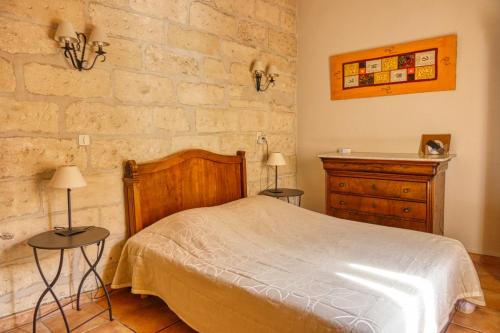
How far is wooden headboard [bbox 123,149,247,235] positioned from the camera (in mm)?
2520

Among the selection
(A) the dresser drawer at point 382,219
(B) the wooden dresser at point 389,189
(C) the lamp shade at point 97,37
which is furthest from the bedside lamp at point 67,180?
(A) the dresser drawer at point 382,219

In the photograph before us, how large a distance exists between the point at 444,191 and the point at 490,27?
4.76ft

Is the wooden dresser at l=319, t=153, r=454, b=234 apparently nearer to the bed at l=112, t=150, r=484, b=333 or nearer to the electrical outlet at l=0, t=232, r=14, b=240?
the bed at l=112, t=150, r=484, b=333

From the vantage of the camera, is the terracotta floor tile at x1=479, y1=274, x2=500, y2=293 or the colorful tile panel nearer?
the terracotta floor tile at x1=479, y1=274, x2=500, y2=293

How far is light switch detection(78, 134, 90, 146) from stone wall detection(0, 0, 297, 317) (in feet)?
0.10

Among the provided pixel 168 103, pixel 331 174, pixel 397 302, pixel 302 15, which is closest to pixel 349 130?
pixel 331 174

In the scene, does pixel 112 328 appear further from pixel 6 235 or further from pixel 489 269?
pixel 489 269

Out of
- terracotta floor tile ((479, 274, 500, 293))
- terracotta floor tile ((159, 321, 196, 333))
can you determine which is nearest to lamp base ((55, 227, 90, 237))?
terracotta floor tile ((159, 321, 196, 333))

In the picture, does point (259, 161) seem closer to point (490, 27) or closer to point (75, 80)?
point (75, 80)

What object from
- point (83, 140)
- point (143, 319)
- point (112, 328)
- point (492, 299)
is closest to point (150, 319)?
point (143, 319)

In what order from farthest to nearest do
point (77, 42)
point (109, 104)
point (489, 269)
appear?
point (489, 269)
point (109, 104)
point (77, 42)

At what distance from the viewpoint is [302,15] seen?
160 inches

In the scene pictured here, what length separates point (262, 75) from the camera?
3602 millimetres

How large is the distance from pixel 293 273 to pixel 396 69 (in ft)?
8.25
